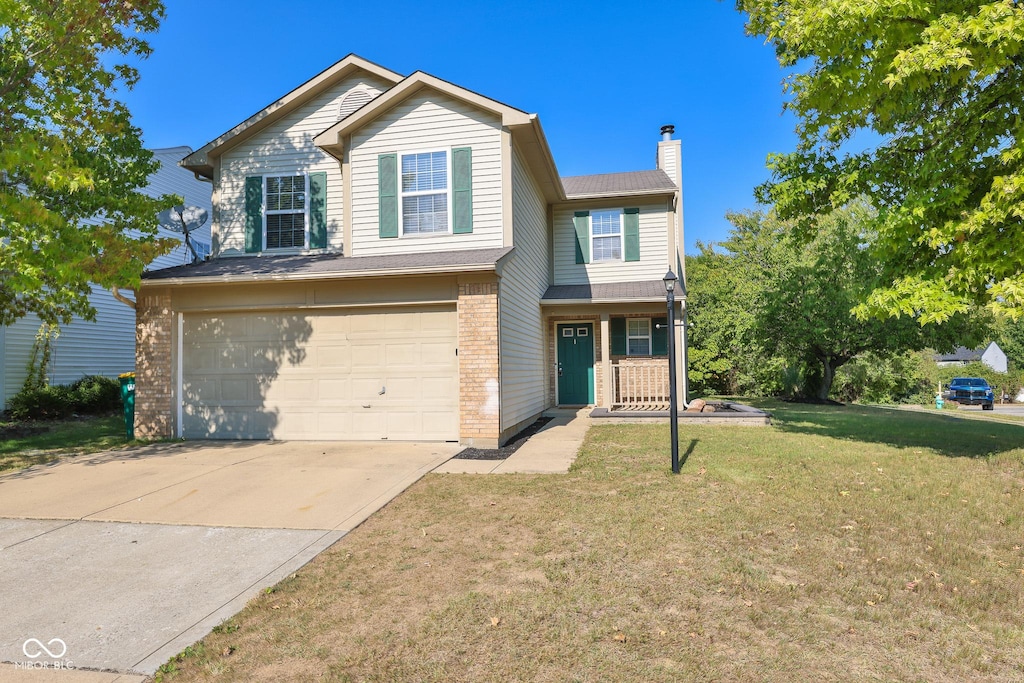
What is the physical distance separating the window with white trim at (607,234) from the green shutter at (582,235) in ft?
0.37

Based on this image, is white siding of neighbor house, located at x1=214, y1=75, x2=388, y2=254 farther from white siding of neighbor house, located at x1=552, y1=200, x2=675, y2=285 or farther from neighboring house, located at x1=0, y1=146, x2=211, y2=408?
white siding of neighbor house, located at x1=552, y1=200, x2=675, y2=285

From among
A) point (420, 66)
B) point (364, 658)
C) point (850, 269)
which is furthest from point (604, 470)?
point (850, 269)

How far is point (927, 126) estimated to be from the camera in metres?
8.52

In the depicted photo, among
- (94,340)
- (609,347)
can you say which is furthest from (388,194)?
(94,340)

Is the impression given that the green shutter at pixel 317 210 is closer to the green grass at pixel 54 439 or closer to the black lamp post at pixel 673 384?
the green grass at pixel 54 439

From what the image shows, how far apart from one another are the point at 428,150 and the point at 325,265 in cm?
289

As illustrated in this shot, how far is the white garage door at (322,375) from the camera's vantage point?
9664mm

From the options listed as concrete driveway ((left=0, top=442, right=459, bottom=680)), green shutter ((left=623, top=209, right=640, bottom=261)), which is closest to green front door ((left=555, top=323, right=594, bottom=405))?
green shutter ((left=623, top=209, right=640, bottom=261))

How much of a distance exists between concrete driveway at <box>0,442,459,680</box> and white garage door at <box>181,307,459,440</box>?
1.14 metres

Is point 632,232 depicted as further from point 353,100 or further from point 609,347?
point 353,100

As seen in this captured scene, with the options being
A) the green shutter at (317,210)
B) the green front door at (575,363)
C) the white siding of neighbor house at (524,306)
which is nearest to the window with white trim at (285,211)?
the green shutter at (317,210)

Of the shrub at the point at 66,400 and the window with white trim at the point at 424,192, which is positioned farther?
the shrub at the point at 66,400

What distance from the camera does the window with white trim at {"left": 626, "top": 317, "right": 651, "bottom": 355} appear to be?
15656 mm

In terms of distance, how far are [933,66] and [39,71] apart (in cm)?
1390
